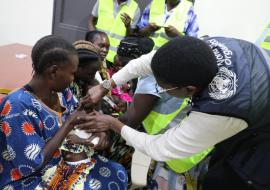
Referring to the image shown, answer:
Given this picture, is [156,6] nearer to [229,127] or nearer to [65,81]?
[65,81]

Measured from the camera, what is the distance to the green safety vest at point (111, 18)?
3.34 m

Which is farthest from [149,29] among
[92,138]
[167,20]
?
[92,138]

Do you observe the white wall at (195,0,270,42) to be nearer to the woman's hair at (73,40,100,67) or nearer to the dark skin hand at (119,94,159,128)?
the woman's hair at (73,40,100,67)

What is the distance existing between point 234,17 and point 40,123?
2829mm

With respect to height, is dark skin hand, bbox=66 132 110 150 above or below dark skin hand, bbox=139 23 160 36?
below

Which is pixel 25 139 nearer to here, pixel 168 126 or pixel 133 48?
pixel 168 126

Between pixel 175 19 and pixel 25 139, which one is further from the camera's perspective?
pixel 175 19

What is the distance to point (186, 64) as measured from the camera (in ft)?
3.58

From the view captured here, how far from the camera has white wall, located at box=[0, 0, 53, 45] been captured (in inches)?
165

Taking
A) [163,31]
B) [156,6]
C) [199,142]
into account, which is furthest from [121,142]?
[156,6]

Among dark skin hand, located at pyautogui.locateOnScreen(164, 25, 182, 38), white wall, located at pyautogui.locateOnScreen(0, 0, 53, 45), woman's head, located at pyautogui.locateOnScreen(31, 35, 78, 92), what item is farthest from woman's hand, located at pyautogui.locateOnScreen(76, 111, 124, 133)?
white wall, located at pyautogui.locateOnScreen(0, 0, 53, 45)

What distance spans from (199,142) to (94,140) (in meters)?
0.61

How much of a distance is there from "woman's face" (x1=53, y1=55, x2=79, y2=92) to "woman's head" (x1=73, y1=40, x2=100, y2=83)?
39cm

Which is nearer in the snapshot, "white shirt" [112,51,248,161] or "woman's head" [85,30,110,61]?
"white shirt" [112,51,248,161]
